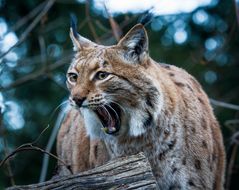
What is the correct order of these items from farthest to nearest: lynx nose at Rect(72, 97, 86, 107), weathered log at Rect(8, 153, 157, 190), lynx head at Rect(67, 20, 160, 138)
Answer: lynx head at Rect(67, 20, 160, 138), lynx nose at Rect(72, 97, 86, 107), weathered log at Rect(8, 153, 157, 190)

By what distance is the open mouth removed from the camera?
21.3 ft

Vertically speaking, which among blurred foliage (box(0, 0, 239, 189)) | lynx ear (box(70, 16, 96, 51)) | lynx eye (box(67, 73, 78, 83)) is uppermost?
lynx ear (box(70, 16, 96, 51))

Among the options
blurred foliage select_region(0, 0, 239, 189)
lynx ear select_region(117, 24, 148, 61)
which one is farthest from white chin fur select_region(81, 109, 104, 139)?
blurred foliage select_region(0, 0, 239, 189)

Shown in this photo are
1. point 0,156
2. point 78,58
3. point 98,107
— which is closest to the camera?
point 98,107

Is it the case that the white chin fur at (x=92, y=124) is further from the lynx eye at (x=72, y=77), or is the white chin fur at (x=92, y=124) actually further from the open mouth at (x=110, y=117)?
the lynx eye at (x=72, y=77)

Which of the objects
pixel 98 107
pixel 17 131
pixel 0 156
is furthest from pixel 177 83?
pixel 17 131

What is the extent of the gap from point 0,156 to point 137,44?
6.22 m

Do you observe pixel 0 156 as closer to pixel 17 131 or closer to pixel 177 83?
pixel 17 131

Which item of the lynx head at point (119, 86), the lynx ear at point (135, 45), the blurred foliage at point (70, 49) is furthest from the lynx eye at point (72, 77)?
the blurred foliage at point (70, 49)

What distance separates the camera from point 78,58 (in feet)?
22.2

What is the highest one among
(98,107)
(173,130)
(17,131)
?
(98,107)

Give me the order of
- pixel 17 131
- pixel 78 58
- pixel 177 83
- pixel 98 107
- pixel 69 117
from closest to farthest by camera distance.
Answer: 1. pixel 98 107
2. pixel 78 58
3. pixel 177 83
4. pixel 69 117
5. pixel 17 131

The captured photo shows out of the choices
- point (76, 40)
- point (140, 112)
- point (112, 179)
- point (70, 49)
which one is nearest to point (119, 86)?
point (140, 112)

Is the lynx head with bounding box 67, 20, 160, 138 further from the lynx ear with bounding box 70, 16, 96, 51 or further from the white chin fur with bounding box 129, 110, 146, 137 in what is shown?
the lynx ear with bounding box 70, 16, 96, 51
